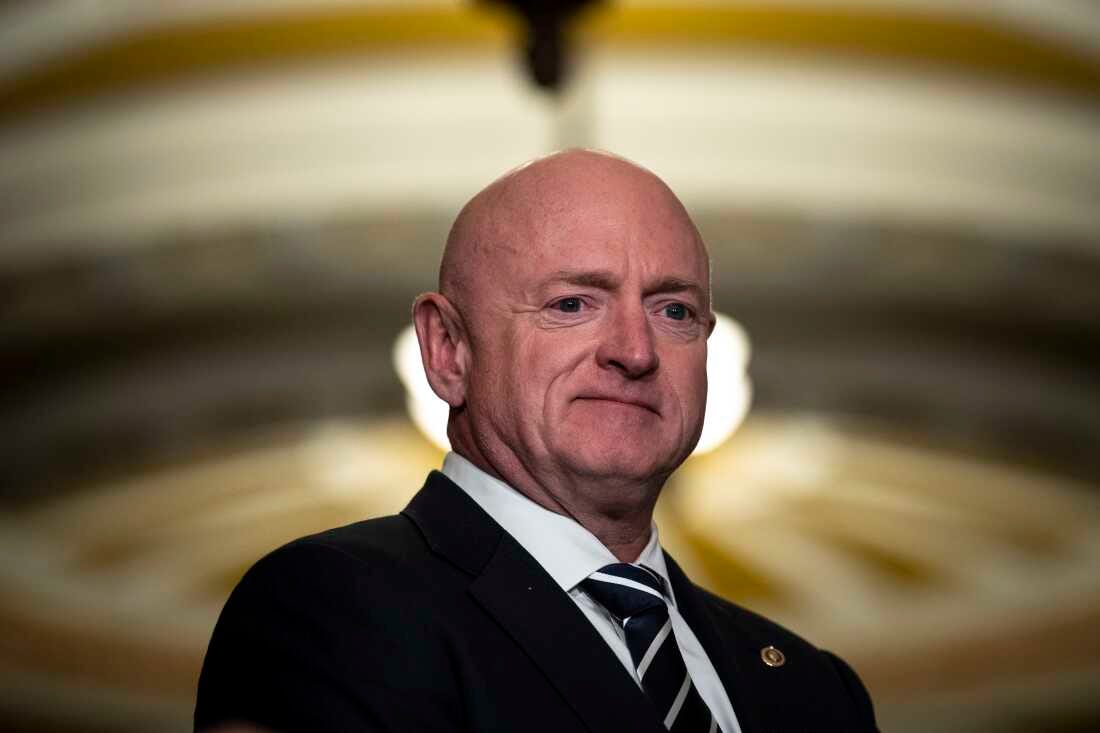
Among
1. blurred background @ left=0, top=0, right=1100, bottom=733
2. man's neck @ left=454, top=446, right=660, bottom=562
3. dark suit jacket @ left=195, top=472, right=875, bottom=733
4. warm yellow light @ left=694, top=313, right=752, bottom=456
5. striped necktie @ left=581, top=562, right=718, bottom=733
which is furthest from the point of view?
warm yellow light @ left=694, top=313, right=752, bottom=456

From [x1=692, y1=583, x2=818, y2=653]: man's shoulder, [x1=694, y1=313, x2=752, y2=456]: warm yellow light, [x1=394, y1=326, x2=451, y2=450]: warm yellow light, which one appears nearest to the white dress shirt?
[x1=692, y1=583, x2=818, y2=653]: man's shoulder

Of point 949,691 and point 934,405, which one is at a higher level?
point 934,405

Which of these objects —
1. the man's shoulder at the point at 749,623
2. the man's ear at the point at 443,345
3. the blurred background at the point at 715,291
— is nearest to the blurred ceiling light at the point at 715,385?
the blurred background at the point at 715,291

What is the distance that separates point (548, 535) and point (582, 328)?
204 millimetres

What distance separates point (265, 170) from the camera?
25.7 feet

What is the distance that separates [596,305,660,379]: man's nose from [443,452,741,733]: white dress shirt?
0.16 meters

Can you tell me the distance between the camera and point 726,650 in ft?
5.82

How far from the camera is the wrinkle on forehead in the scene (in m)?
1.73

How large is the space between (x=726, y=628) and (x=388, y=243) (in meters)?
6.84

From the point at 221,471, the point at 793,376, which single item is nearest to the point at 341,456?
the point at 221,471

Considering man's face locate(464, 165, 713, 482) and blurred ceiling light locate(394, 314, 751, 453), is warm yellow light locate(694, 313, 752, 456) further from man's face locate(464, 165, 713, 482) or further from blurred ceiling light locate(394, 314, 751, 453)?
man's face locate(464, 165, 713, 482)

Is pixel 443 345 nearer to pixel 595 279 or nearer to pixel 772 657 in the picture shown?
pixel 595 279

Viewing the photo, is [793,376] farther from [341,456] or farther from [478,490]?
[478,490]

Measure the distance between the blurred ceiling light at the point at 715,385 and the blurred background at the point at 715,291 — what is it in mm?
152
